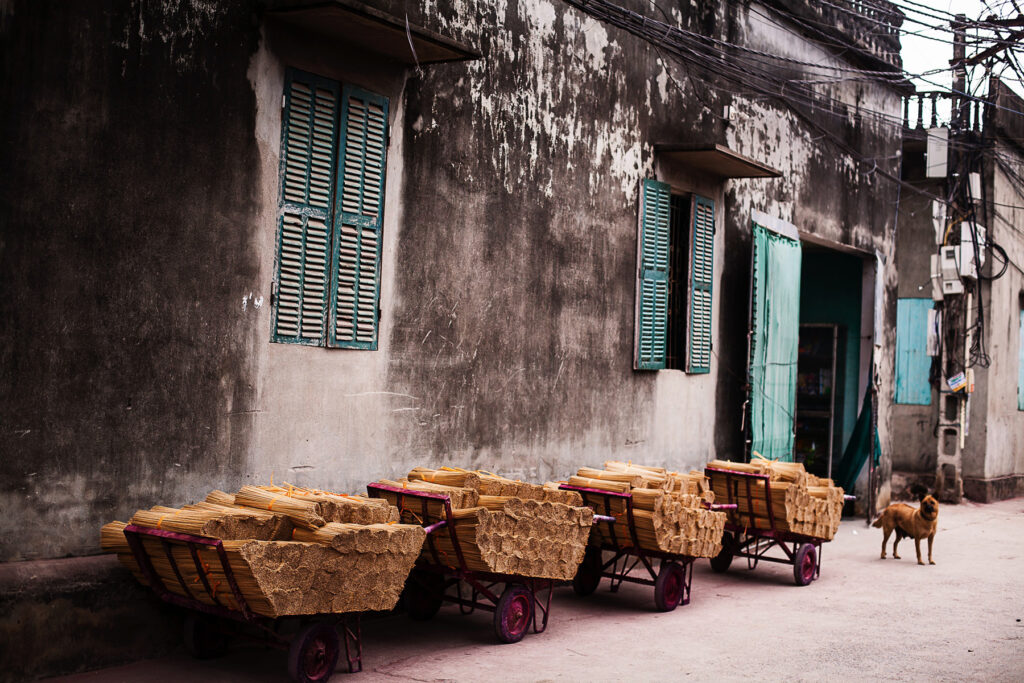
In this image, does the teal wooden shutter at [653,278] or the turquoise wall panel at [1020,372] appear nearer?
the teal wooden shutter at [653,278]

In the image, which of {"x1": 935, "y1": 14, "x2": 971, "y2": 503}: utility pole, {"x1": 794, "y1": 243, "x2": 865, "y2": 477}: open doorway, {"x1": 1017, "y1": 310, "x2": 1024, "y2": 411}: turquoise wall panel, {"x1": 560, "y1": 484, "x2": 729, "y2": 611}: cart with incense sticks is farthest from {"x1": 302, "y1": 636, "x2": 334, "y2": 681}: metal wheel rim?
{"x1": 1017, "y1": 310, "x2": 1024, "y2": 411}: turquoise wall panel

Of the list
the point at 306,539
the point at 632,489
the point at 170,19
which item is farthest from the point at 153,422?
the point at 632,489

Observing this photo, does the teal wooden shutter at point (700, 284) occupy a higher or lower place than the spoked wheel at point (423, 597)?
higher

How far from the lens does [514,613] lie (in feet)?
21.8

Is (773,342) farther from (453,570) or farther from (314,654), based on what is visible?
(314,654)

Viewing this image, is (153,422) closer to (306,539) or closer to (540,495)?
(306,539)

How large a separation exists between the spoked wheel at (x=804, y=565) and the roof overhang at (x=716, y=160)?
3.73 metres

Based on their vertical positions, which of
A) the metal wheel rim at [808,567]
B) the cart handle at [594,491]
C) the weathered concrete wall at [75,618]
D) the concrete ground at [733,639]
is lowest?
the concrete ground at [733,639]

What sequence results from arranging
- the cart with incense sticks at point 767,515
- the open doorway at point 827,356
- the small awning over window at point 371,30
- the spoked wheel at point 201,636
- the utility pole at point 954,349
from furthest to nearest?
the utility pole at point 954,349, the open doorway at point 827,356, the cart with incense sticks at point 767,515, the small awning over window at point 371,30, the spoked wheel at point 201,636

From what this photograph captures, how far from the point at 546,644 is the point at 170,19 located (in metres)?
4.46

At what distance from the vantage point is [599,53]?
30.4 feet

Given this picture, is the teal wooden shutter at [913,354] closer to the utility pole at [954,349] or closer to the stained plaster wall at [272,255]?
the utility pole at [954,349]

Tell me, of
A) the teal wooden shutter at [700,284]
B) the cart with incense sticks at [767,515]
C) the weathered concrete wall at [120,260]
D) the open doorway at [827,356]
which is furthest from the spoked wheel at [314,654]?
the open doorway at [827,356]

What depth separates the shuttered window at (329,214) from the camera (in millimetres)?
6441
